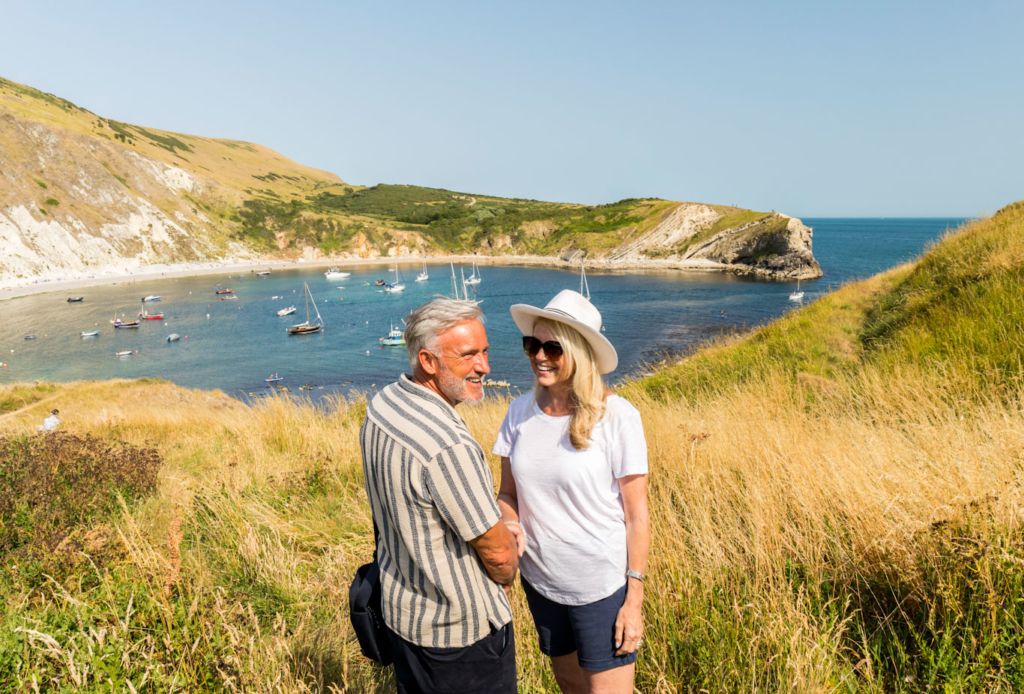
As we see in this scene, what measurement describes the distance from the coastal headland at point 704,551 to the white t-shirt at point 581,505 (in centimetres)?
51

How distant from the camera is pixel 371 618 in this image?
184 cm

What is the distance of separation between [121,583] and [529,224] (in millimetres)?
120045

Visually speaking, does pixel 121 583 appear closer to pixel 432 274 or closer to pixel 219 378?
pixel 219 378

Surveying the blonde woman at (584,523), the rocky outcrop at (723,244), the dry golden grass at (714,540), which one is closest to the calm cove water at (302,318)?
the rocky outcrop at (723,244)

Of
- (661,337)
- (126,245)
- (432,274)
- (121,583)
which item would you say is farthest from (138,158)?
(121,583)

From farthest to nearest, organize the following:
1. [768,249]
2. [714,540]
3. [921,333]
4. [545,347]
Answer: [768,249], [921,333], [714,540], [545,347]

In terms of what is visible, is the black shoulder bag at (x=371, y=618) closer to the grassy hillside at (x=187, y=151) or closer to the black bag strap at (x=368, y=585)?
the black bag strap at (x=368, y=585)

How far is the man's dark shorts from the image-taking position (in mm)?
1716

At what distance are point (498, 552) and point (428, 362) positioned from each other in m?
0.68

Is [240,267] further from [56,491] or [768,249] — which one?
[56,491]

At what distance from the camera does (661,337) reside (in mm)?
37094

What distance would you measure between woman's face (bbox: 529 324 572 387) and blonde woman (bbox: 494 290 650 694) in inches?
0.5

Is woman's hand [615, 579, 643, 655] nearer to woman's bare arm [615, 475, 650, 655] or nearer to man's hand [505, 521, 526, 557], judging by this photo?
woman's bare arm [615, 475, 650, 655]

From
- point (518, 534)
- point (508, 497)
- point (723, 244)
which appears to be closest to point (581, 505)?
point (518, 534)
